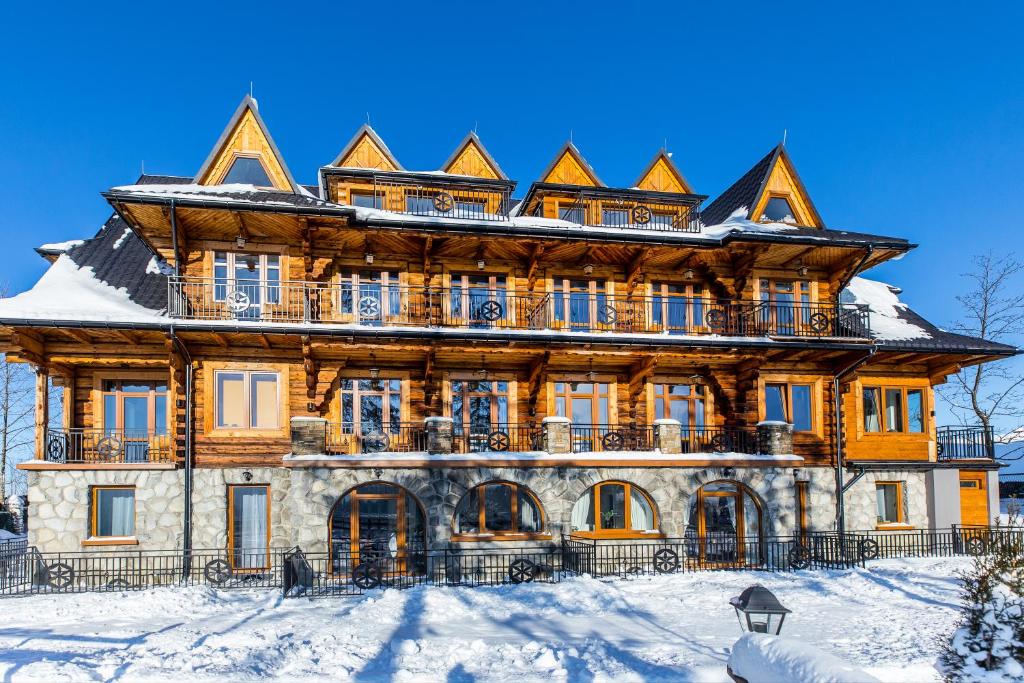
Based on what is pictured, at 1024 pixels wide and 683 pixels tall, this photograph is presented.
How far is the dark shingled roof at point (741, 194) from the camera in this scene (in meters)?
25.3

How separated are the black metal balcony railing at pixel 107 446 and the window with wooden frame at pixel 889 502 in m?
21.8

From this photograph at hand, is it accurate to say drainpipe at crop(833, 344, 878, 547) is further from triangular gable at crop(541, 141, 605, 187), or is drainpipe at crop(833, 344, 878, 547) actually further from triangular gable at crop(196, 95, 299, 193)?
triangular gable at crop(196, 95, 299, 193)

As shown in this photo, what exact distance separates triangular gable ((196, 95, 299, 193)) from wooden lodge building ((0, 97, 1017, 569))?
0.07 meters

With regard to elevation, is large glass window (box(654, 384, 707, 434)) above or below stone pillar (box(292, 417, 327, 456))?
above

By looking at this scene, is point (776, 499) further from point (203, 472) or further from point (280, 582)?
point (203, 472)

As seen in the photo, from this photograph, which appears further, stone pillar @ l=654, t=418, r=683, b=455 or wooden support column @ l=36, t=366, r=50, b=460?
stone pillar @ l=654, t=418, r=683, b=455

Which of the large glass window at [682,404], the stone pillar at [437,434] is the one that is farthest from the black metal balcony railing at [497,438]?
the large glass window at [682,404]

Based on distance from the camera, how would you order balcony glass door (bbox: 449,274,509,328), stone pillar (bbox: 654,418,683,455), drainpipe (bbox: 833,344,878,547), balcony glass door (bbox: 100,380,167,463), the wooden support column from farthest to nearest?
drainpipe (bbox: 833,344,878,547)
balcony glass door (bbox: 449,274,509,328)
stone pillar (bbox: 654,418,683,455)
balcony glass door (bbox: 100,380,167,463)
the wooden support column

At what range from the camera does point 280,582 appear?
61.5 ft

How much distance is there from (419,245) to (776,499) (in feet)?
42.0

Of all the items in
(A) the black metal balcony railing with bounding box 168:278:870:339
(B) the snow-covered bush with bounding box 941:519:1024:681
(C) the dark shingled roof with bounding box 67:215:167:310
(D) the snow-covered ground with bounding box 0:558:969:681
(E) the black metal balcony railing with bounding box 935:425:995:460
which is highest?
(C) the dark shingled roof with bounding box 67:215:167:310

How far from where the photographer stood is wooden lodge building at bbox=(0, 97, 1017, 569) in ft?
63.9

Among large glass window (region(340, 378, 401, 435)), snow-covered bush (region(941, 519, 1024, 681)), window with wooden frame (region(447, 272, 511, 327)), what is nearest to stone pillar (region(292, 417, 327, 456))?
large glass window (region(340, 378, 401, 435))

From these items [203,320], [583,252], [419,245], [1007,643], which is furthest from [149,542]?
[1007,643]
